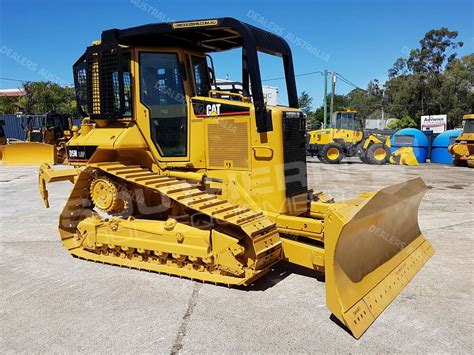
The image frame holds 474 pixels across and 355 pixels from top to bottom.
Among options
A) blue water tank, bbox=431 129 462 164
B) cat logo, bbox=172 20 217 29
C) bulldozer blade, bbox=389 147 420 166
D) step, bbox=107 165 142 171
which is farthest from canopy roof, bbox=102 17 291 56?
blue water tank, bbox=431 129 462 164

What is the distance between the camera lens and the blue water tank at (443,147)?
2164 cm

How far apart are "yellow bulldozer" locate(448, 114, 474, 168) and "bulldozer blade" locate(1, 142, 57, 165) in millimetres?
18589

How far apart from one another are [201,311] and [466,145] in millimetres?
18903

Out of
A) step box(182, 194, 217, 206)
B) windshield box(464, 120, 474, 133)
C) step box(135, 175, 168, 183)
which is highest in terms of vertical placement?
windshield box(464, 120, 474, 133)

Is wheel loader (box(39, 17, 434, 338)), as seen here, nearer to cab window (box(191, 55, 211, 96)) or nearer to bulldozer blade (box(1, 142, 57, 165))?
cab window (box(191, 55, 211, 96))

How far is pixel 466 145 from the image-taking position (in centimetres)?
1912

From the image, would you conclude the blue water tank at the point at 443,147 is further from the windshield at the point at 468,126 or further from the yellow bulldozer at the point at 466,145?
the windshield at the point at 468,126

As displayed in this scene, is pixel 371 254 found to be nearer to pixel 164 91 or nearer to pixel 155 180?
pixel 155 180

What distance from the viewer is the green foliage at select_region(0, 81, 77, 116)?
124 feet

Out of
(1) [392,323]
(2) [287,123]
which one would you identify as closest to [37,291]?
(2) [287,123]

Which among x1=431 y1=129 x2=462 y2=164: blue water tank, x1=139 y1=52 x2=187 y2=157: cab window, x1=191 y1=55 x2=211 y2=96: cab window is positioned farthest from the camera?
x1=431 y1=129 x2=462 y2=164: blue water tank

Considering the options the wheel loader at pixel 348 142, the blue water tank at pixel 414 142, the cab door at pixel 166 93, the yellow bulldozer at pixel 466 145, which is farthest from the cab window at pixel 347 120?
the cab door at pixel 166 93

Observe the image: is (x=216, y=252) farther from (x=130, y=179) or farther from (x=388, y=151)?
(x=388, y=151)

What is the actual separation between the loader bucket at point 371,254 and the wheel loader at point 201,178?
25 mm
